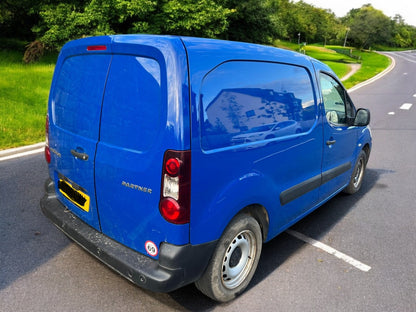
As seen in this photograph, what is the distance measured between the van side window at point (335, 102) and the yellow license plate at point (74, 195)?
2539mm

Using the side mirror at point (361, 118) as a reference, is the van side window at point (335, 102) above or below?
above

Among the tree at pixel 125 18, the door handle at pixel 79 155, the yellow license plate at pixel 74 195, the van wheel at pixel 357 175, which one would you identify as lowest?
the van wheel at pixel 357 175

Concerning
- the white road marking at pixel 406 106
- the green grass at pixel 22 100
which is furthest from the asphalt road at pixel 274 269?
the white road marking at pixel 406 106

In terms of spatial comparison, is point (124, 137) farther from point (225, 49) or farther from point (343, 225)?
point (343, 225)

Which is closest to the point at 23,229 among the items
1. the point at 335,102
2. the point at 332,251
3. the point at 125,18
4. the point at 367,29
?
the point at 332,251

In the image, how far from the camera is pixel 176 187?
7.04 ft

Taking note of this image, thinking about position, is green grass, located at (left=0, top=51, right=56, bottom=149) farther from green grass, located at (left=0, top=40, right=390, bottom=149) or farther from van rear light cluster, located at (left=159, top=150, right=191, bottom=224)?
van rear light cluster, located at (left=159, top=150, right=191, bottom=224)

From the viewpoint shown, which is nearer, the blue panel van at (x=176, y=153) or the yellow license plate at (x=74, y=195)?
the blue panel van at (x=176, y=153)

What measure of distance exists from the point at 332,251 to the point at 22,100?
9.12 metres

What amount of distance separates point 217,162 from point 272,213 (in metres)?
0.96

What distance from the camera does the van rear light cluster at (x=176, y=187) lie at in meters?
2.11

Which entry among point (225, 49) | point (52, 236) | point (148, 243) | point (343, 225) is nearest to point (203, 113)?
point (225, 49)

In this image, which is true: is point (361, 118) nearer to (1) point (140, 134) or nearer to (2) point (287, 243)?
(2) point (287, 243)

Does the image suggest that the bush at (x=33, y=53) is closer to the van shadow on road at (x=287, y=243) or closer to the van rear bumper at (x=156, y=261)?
the van shadow on road at (x=287, y=243)
